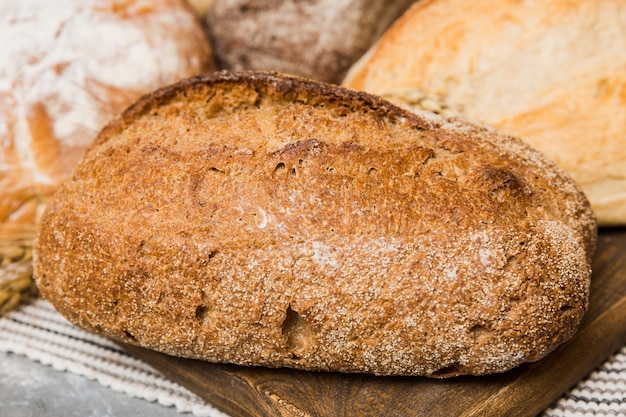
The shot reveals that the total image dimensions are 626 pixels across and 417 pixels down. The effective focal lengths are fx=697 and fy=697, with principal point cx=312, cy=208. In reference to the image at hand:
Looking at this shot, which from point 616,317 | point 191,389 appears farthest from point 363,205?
point 616,317

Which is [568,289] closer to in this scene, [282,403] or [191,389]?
[282,403]

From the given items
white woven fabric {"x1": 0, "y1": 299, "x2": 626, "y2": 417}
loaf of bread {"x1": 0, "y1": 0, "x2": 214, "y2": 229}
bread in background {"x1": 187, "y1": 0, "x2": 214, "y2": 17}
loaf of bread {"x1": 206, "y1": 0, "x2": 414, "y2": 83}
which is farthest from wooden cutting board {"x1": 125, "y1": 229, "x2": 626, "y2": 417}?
bread in background {"x1": 187, "y1": 0, "x2": 214, "y2": 17}

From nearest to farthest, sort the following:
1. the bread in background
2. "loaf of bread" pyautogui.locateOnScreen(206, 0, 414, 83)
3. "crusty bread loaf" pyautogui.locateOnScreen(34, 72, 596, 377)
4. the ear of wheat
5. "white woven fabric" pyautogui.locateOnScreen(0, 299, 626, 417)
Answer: "crusty bread loaf" pyautogui.locateOnScreen(34, 72, 596, 377), "white woven fabric" pyautogui.locateOnScreen(0, 299, 626, 417), the ear of wheat, "loaf of bread" pyautogui.locateOnScreen(206, 0, 414, 83), the bread in background

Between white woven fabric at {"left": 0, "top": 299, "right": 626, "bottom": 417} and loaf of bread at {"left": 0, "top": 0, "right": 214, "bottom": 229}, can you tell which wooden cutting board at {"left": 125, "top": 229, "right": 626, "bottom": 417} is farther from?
loaf of bread at {"left": 0, "top": 0, "right": 214, "bottom": 229}

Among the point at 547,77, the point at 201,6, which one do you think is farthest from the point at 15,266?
the point at 547,77

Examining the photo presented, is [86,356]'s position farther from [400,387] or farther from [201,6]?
[201,6]

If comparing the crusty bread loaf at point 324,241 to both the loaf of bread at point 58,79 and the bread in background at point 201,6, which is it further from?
the bread in background at point 201,6

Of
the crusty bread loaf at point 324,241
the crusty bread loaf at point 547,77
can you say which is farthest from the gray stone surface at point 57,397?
the crusty bread loaf at point 547,77
